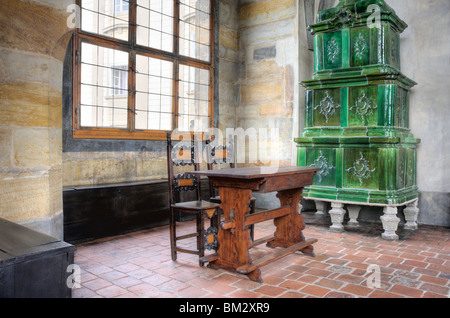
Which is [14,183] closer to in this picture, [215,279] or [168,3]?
[215,279]

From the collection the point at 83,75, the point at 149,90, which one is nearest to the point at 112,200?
the point at 83,75

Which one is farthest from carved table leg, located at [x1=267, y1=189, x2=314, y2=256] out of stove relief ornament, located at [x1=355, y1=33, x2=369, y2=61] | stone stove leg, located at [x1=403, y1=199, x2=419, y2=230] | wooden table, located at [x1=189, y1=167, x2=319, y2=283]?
stove relief ornament, located at [x1=355, y1=33, x2=369, y2=61]

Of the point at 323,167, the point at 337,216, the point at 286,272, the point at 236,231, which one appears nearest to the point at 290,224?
the point at 286,272

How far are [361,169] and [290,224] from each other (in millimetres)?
1405

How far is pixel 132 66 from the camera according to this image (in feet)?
17.9

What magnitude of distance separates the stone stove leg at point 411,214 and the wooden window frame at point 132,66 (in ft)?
11.3

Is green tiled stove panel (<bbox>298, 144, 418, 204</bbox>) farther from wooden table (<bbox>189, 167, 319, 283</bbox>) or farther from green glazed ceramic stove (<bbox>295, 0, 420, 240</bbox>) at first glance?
wooden table (<bbox>189, 167, 319, 283</bbox>)

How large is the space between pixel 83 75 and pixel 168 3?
2088 millimetres

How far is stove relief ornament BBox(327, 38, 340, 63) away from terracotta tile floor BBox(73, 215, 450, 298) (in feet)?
7.97

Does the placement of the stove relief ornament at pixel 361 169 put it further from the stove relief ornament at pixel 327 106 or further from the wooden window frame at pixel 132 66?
the wooden window frame at pixel 132 66

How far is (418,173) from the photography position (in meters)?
5.38

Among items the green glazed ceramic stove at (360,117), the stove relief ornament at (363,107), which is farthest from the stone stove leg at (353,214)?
the stove relief ornament at (363,107)

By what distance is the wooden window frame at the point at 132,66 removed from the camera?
187 inches
